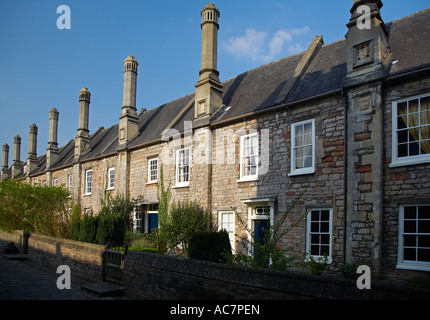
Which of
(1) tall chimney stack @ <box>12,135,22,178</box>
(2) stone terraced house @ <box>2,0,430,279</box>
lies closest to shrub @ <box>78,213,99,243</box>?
(2) stone terraced house @ <box>2,0,430,279</box>

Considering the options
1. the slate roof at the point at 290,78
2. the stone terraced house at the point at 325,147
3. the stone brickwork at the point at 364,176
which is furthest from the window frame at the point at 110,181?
the stone brickwork at the point at 364,176

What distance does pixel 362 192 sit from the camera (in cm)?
1019

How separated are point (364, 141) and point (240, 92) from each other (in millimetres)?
8101

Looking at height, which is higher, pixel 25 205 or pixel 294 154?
pixel 294 154

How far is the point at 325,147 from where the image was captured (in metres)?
11.4

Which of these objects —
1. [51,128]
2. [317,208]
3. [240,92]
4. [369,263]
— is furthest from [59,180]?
[369,263]

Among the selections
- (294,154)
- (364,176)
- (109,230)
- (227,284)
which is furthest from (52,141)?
(227,284)

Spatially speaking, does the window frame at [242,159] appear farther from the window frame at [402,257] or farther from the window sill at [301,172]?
the window frame at [402,257]

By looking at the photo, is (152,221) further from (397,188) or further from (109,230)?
(397,188)

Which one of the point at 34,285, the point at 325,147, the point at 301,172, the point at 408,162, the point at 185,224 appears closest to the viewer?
the point at 408,162

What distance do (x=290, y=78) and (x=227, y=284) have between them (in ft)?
33.6

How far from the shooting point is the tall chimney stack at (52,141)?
3234cm

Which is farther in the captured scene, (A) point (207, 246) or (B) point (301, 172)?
(B) point (301, 172)
